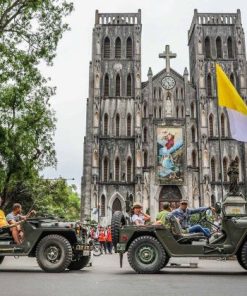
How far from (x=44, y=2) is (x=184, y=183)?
25142 mm

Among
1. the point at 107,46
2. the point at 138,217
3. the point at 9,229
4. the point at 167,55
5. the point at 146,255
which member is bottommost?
the point at 146,255

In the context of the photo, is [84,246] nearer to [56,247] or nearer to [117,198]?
[56,247]

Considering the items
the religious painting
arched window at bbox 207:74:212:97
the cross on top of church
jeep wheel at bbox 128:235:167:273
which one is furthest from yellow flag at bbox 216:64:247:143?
the cross on top of church

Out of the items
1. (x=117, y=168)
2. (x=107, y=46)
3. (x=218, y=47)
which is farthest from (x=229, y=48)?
(x=117, y=168)

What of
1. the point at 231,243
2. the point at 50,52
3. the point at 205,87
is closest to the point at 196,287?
the point at 231,243

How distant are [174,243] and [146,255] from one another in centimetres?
60

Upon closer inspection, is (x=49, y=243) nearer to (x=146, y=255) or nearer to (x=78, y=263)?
(x=78, y=263)

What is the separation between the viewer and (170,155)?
124ft

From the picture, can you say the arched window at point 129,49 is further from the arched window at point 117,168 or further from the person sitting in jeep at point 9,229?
the person sitting in jeep at point 9,229

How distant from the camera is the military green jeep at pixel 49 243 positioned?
8.69m

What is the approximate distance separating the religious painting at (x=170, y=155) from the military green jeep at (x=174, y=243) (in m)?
28.7

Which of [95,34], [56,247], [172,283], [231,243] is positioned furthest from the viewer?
[95,34]

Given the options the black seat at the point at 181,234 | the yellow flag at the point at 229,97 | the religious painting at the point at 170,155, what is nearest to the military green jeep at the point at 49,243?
the black seat at the point at 181,234

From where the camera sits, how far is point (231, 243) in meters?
8.23
